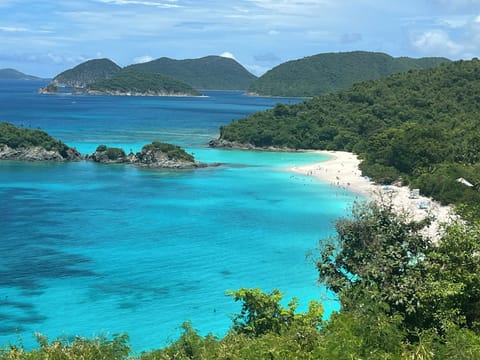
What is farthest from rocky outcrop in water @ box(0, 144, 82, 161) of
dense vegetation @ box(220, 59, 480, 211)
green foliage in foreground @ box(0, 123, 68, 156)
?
dense vegetation @ box(220, 59, 480, 211)

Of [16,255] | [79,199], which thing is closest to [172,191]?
[79,199]

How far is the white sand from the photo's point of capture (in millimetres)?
41156

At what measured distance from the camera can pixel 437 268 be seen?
16812 millimetres

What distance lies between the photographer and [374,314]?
15016mm

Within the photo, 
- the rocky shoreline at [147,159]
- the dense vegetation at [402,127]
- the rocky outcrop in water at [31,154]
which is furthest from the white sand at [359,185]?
the rocky outcrop in water at [31,154]

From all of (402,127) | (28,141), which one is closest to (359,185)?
(402,127)

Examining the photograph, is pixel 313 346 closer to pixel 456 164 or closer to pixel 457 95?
pixel 456 164

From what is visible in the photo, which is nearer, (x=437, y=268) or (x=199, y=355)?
(x=199, y=355)

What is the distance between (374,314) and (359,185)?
38806 millimetres

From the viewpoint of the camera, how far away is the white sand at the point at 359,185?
41156 millimetres

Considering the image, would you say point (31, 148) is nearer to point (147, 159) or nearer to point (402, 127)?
point (147, 159)

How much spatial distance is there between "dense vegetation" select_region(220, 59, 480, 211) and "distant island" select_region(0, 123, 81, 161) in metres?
24.4

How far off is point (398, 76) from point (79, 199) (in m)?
73.0

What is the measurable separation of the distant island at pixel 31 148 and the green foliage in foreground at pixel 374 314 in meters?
52.6
